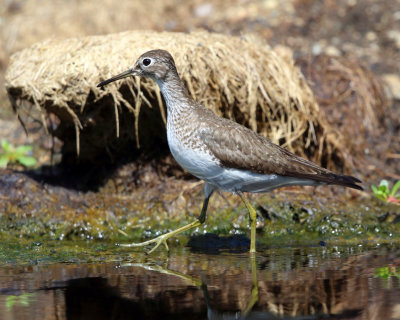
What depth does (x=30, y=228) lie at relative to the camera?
783 cm

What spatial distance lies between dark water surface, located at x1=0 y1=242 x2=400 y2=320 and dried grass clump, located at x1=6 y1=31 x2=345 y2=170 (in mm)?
1918

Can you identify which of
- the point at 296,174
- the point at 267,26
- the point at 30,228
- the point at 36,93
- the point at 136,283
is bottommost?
the point at 136,283

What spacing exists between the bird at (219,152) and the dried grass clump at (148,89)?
79 cm

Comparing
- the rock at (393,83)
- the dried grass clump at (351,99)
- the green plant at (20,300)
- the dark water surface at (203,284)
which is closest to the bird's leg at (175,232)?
the dark water surface at (203,284)

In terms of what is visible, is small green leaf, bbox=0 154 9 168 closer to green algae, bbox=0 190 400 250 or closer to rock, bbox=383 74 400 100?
green algae, bbox=0 190 400 250

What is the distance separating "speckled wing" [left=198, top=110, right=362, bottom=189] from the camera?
6.68 metres

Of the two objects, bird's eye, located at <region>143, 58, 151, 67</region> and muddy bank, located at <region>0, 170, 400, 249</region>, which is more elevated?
bird's eye, located at <region>143, 58, 151, 67</region>

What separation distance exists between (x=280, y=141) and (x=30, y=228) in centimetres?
366

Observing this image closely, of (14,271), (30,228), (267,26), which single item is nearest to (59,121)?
(30,228)

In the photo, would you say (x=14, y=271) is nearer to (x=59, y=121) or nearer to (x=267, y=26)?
(x=59, y=121)

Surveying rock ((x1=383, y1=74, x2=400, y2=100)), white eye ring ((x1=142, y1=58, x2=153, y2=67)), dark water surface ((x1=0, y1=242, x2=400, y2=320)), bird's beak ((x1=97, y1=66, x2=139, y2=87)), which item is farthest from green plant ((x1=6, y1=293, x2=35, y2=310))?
Answer: rock ((x1=383, y1=74, x2=400, y2=100))

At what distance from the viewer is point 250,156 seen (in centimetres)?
676

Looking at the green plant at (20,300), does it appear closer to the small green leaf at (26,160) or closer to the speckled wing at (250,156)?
the speckled wing at (250,156)

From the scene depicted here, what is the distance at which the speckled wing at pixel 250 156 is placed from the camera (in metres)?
6.68
